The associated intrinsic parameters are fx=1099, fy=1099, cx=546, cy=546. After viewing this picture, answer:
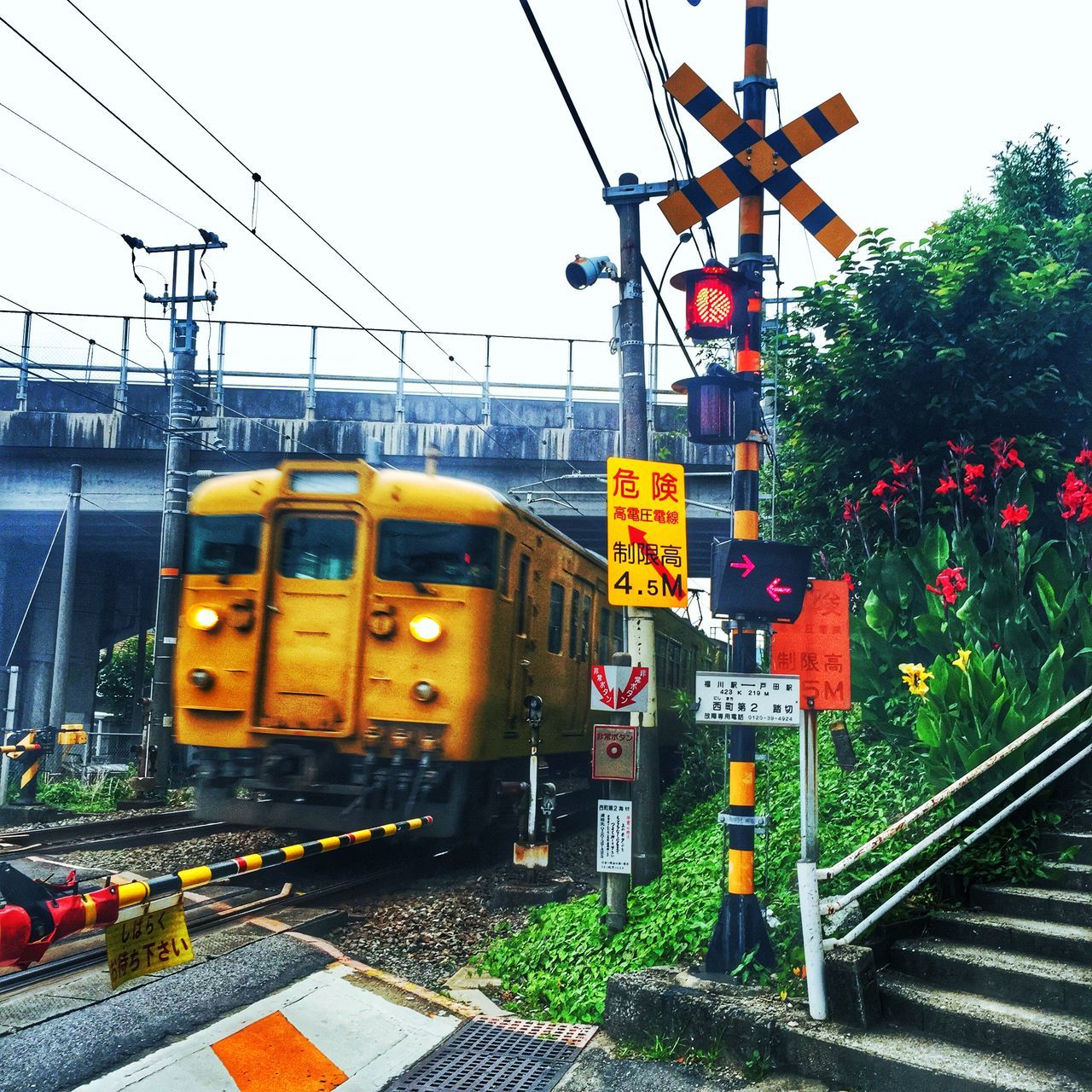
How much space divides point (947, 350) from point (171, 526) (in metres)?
10.8

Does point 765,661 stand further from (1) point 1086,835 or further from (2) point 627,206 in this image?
(2) point 627,206

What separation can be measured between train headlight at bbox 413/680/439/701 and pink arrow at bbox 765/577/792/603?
13.1 feet

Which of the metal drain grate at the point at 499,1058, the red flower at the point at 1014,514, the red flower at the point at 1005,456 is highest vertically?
the red flower at the point at 1005,456

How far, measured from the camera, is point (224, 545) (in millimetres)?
9602

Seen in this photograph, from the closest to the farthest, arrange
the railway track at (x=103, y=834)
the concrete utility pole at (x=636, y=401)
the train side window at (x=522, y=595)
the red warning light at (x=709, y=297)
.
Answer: the red warning light at (x=709, y=297) < the concrete utility pole at (x=636, y=401) < the train side window at (x=522, y=595) < the railway track at (x=103, y=834)

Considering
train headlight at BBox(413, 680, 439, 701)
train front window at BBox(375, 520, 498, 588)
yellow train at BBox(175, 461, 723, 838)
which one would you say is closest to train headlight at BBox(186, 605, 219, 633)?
yellow train at BBox(175, 461, 723, 838)

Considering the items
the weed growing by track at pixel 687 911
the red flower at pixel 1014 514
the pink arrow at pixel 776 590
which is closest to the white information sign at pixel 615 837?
the weed growing by track at pixel 687 911

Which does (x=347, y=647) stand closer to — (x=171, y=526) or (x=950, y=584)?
(x=950, y=584)

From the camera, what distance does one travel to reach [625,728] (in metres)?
7.46

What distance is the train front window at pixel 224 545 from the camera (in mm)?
9531

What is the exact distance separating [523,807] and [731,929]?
11.9ft

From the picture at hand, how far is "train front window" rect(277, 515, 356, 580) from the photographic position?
9.37 metres

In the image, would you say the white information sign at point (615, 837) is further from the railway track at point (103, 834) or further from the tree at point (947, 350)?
the railway track at point (103, 834)

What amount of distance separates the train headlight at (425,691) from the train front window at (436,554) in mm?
866
